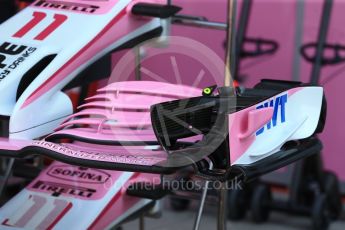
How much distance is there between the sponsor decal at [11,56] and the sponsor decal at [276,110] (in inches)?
24.2

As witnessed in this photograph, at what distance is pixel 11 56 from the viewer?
1800 millimetres

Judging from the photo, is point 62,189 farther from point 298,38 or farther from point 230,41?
point 298,38

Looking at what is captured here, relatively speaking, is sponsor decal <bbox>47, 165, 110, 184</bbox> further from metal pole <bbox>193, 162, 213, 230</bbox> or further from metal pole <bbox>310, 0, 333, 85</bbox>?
metal pole <bbox>310, 0, 333, 85</bbox>

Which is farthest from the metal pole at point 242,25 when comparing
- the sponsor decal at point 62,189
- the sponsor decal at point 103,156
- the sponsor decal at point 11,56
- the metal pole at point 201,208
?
the sponsor decal at point 103,156

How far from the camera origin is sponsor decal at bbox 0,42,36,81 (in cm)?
176

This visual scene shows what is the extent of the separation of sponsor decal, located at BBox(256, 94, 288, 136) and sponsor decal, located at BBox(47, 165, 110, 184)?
0.54 metres

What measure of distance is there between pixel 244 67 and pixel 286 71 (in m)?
0.21

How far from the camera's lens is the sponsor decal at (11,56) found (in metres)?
1.76

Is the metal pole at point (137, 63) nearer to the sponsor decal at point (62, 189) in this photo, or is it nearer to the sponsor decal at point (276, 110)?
the sponsor decal at point (62, 189)

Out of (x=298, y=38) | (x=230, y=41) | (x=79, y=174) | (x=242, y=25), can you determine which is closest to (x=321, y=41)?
(x=242, y=25)

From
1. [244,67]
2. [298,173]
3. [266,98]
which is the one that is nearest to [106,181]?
[266,98]

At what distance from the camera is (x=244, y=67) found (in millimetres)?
3752

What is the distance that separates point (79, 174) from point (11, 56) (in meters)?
0.38

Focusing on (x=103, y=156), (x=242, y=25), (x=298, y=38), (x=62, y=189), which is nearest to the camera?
(x=103, y=156)
